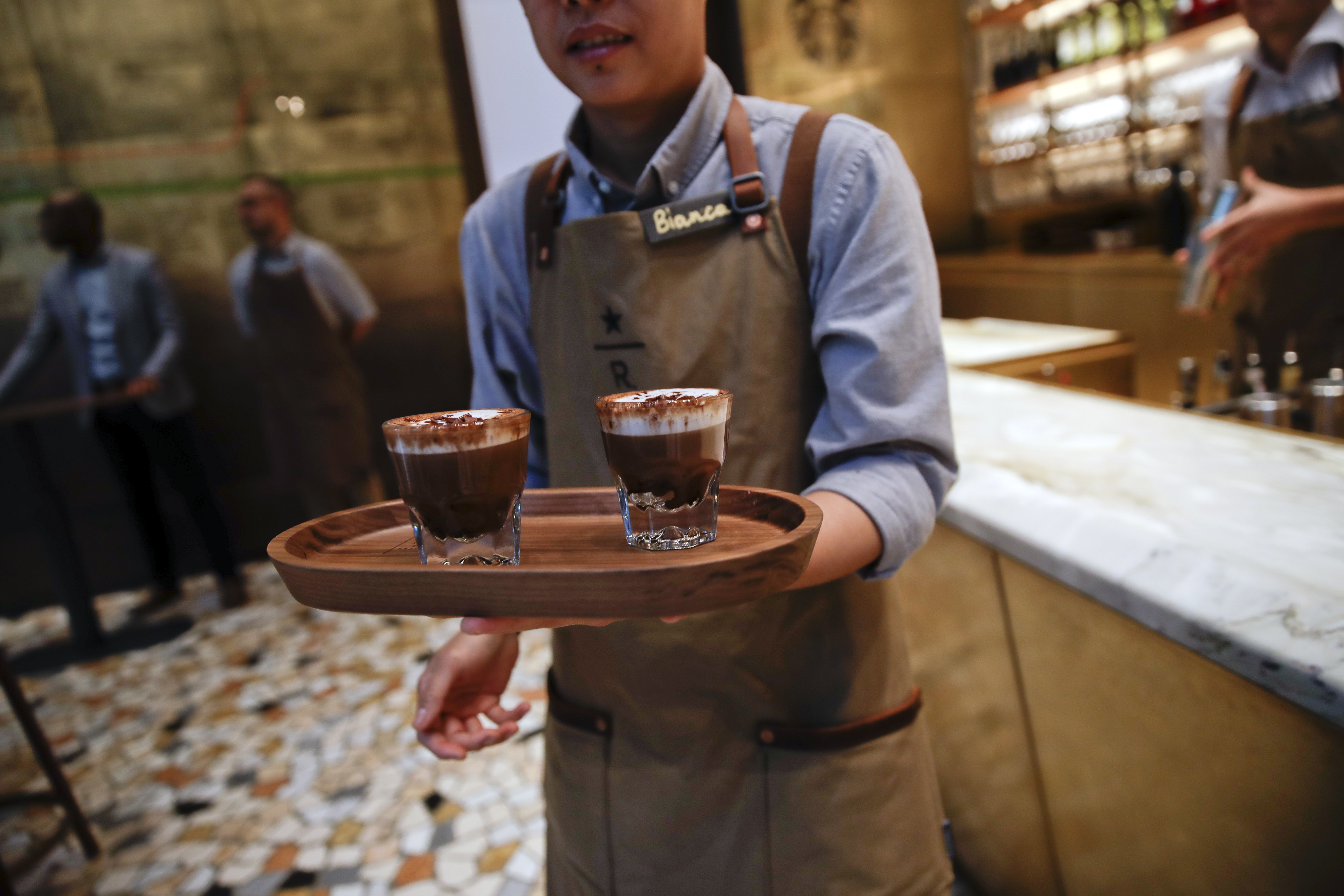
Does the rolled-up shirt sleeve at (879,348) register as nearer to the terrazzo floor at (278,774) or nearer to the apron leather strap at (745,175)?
the apron leather strap at (745,175)

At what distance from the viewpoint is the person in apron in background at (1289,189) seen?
141cm

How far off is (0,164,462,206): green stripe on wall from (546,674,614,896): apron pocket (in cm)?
394

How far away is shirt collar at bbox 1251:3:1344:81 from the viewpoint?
4.39ft

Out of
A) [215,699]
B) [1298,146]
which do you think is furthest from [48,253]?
[1298,146]

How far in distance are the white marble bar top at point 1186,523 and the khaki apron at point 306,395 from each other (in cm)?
348

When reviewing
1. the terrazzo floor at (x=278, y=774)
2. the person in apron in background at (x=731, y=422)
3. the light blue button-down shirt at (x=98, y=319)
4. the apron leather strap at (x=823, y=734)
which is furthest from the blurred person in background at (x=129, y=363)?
the apron leather strap at (x=823, y=734)

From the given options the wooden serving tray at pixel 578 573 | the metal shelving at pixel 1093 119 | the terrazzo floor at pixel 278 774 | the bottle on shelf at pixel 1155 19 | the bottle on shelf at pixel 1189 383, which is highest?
the bottle on shelf at pixel 1155 19

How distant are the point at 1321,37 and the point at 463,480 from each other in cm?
157

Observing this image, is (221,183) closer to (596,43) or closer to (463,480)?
(596,43)

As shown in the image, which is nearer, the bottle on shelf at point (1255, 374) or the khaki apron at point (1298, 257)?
the khaki apron at point (1298, 257)

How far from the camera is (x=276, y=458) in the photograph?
4.35 m

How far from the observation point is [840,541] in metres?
0.75

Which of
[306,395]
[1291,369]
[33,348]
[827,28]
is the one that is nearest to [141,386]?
[33,348]

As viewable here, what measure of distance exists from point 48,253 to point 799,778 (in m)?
Result: 4.51
